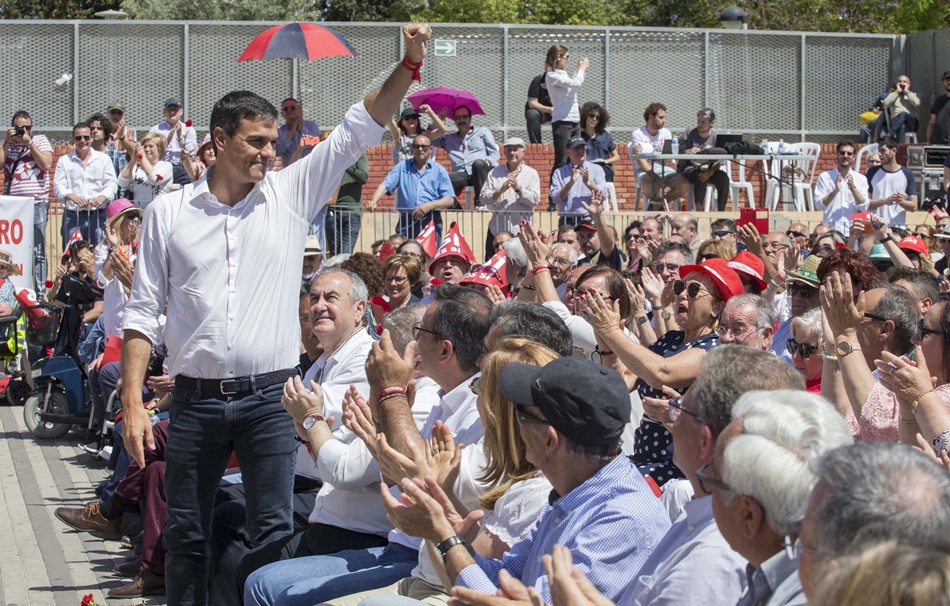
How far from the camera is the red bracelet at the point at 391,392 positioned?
14.9 feet

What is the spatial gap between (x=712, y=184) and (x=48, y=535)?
10.5 metres

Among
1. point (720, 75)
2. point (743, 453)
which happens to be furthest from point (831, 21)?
point (743, 453)

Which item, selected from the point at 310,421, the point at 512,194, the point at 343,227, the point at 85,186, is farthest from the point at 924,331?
the point at 85,186

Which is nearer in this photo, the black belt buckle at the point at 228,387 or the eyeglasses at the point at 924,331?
the eyeglasses at the point at 924,331

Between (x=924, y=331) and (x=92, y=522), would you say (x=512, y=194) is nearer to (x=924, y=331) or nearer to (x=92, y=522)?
(x=92, y=522)

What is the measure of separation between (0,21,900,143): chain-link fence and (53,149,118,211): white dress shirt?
5.06 m

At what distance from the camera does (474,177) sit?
1491 cm

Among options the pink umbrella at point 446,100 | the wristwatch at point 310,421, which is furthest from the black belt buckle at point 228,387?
the pink umbrella at point 446,100

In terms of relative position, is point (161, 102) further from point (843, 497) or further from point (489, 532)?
point (843, 497)

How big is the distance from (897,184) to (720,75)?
297 inches

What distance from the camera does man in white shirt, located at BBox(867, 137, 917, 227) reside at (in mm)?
13836

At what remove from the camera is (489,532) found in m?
3.96

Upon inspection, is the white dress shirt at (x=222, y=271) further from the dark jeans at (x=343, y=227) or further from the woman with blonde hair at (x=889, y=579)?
the dark jeans at (x=343, y=227)

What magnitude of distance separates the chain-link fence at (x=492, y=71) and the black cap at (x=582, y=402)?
55.2ft
